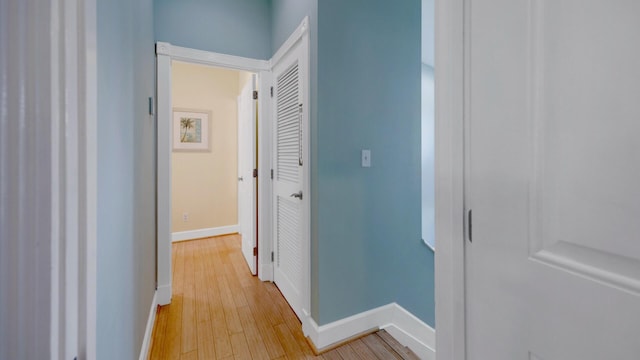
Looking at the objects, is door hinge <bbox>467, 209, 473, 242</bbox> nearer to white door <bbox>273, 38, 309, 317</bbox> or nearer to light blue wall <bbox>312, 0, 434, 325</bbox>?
light blue wall <bbox>312, 0, 434, 325</bbox>

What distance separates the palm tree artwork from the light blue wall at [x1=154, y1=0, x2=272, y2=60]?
1.85 m

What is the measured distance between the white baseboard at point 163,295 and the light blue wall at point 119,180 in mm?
726

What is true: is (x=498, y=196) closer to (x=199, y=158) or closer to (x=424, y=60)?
(x=424, y=60)

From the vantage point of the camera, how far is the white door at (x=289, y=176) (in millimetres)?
1895

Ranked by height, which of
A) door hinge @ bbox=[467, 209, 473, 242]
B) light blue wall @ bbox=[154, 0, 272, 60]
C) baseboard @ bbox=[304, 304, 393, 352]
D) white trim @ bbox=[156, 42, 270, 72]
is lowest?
baseboard @ bbox=[304, 304, 393, 352]

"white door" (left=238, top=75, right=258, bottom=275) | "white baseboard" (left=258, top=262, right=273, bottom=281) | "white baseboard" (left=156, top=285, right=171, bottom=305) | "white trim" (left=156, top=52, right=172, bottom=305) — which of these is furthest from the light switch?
"white baseboard" (left=156, top=285, right=171, bottom=305)

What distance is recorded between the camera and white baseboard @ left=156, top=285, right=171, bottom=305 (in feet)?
7.20

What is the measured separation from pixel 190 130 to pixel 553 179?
13.9ft

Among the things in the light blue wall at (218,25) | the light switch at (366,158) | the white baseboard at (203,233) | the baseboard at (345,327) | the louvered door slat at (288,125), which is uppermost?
the light blue wall at (218,25)

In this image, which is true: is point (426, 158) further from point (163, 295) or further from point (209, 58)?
point (163, 295)

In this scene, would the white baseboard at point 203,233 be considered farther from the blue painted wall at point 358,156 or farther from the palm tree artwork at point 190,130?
the blue painted wall at point 358,156

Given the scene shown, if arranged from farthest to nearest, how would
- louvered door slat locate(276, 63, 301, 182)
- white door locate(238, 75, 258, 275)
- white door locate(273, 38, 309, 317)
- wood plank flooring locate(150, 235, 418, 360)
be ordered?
white door locate(238, 75, 258, 275)
louvered door slat locate(276, 63, 301, 182)
white door locate(273, 38, 309, 317)
wood plank flooring locate(150, 235, 418, 360)
